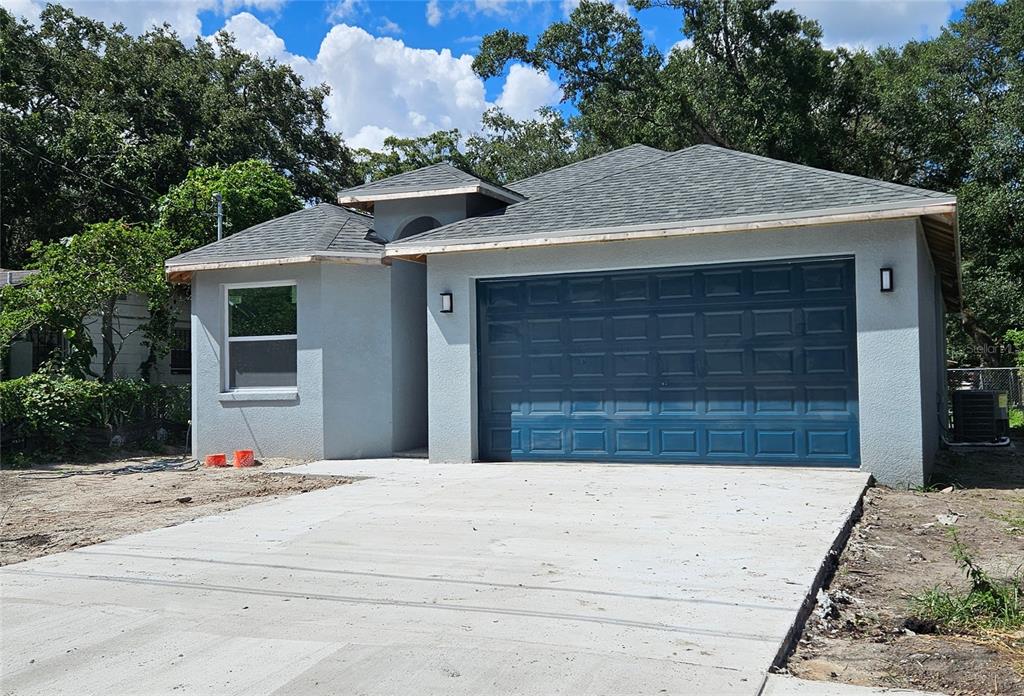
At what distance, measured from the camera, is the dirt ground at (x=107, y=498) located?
7.78 metres

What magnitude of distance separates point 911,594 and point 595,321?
6397 mm

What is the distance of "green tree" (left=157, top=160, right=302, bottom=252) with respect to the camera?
19.8m

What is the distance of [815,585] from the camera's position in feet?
18.1

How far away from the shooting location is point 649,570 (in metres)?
6.00

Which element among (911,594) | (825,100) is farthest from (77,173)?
(911,594)

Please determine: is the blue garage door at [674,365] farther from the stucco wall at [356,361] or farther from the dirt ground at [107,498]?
the dirt ground at [107,498]

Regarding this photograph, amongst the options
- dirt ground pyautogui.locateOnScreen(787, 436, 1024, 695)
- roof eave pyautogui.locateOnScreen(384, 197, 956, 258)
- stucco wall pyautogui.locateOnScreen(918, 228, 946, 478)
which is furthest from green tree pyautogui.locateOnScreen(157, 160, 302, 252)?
dirt ground pyautogui.locateOnScreen(787, 436, 1024, 695)

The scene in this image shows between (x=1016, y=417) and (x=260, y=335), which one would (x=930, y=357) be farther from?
(x=1016, y=417)

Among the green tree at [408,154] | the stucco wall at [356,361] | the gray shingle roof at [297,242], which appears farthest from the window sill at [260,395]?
the green tree at [408,154]

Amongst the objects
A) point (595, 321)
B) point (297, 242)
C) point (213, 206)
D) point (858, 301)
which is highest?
point (213, 206)

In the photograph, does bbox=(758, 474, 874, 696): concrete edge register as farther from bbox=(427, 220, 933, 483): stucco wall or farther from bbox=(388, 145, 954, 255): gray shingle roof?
A: bbox=(388, 145, 954, 255): gray shingle roof

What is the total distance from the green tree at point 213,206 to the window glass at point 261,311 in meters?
6.53

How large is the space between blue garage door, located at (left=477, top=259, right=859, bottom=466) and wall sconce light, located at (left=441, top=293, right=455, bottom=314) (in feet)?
1.32

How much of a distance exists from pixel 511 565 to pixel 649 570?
0.97 m
